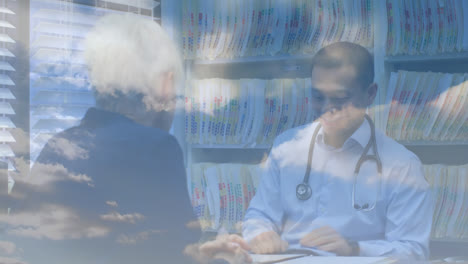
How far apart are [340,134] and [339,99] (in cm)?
10

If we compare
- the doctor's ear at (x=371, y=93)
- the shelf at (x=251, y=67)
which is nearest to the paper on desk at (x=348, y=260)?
the doctor's ear at (x=371, y=93)

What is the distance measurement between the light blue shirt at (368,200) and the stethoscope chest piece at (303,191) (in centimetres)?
1

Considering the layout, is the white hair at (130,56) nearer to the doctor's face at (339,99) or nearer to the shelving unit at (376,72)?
the shelving unit at (376,72)

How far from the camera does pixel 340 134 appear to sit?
1442 mm

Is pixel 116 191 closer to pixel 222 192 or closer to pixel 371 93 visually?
pixel 222 192

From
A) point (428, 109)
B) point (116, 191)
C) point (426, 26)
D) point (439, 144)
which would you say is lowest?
point (116, 191)

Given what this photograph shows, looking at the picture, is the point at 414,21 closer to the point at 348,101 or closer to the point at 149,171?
the point at 348,101

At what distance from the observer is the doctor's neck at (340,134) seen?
143 cm

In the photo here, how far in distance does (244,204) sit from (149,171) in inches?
13.0

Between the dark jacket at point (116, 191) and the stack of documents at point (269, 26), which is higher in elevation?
the stack of documents at point (269, 26)

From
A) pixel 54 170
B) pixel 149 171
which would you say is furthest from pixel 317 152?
pixel 54 170

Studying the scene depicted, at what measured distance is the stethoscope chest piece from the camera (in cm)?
147

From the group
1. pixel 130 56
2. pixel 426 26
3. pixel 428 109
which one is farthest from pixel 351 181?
pixel 130 56

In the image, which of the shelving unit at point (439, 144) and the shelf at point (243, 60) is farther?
the shelf at point (243, 60)
